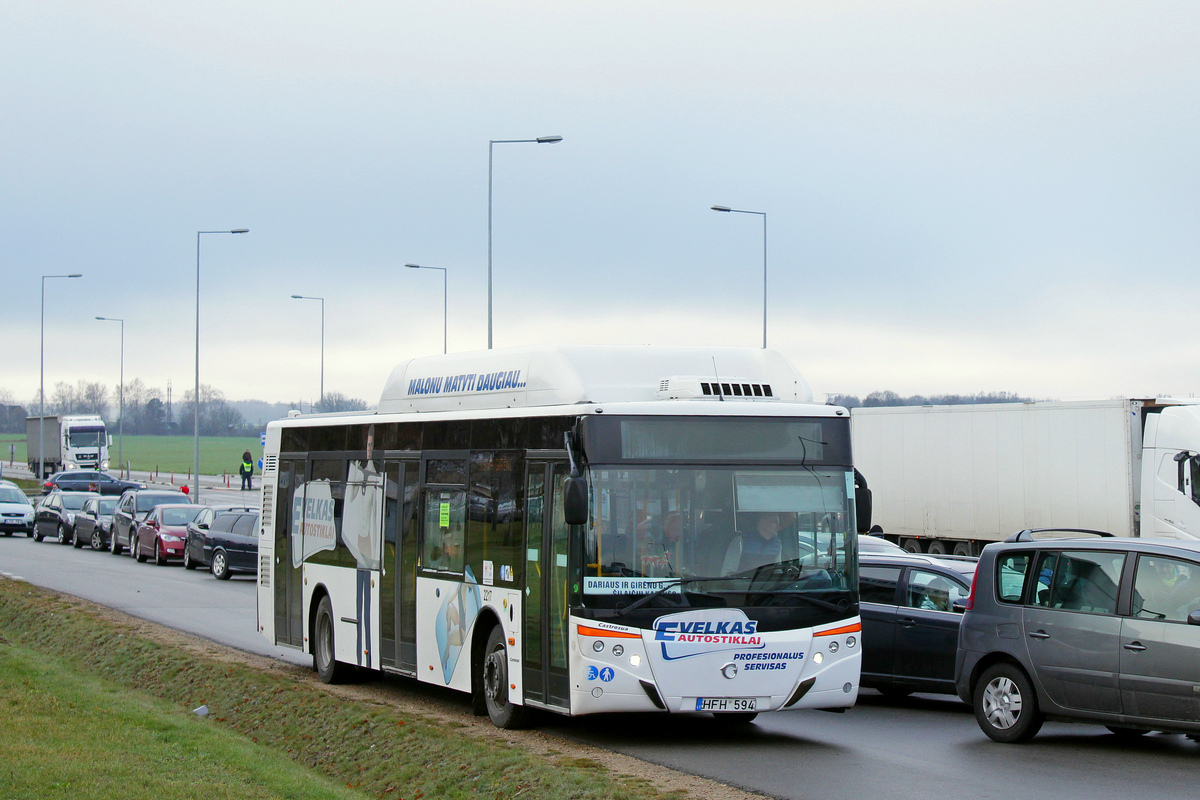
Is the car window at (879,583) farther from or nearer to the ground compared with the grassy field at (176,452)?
farther from the ground

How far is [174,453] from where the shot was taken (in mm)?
138250

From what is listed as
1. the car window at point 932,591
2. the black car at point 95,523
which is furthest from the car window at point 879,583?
the black car at point 95,523

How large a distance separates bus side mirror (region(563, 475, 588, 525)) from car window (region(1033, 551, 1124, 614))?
12.1 ft

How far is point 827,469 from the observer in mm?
11031

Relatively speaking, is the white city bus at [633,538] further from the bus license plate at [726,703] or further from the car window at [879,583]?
the car window at [879,583]

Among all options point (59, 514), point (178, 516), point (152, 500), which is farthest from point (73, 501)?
point (178, 516)

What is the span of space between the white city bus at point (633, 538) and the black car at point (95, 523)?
1170 inches

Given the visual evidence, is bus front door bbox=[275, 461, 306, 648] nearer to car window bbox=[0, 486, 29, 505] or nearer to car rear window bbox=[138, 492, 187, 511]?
car rear window bbox=[138, 492, 187, 511]

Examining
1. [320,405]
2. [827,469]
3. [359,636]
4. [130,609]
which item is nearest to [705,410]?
[827,469]

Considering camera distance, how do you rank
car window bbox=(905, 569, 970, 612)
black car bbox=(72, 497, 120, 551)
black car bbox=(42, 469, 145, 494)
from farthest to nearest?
black car bbox=(42, 469, 145, 494), black car bbox=(72, 497, 120, 551), car window bbox=(905, 569, 970, 612)

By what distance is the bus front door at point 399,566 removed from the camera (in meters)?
13.1

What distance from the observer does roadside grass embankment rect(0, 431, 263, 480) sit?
111375 millimetres

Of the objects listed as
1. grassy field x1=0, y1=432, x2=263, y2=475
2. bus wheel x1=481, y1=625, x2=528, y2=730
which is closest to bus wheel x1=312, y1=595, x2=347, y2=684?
bus wheel x1=481, y1=625, x2=528, y2=730

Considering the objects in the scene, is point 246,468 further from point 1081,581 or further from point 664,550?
point 1081,581
